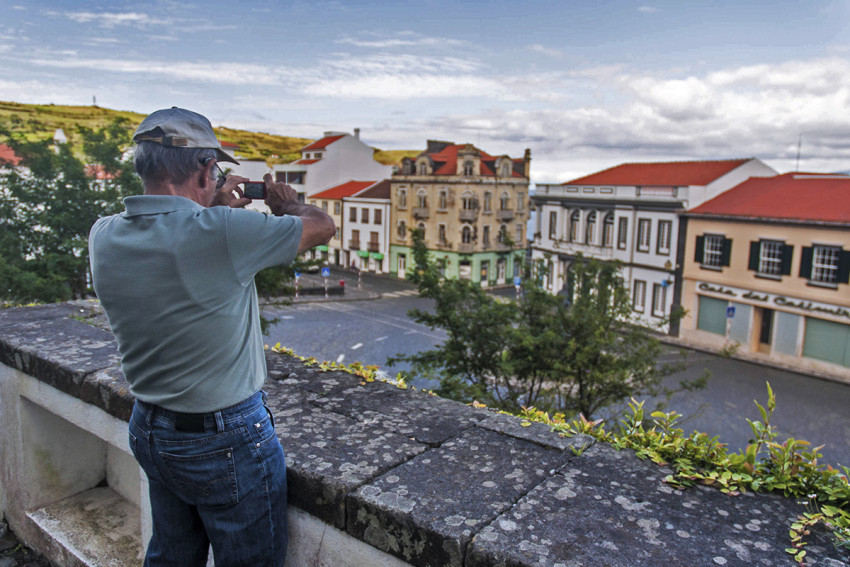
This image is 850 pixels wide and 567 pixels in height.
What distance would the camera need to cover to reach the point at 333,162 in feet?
195

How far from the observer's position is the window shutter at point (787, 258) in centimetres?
2798

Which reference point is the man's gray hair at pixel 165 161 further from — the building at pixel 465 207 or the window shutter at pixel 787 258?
the building at pixel 465 207

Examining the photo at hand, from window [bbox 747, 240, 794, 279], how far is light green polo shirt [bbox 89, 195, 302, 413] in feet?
99.8

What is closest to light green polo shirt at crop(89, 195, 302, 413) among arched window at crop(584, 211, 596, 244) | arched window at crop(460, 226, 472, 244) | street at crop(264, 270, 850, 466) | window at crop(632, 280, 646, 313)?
street at crop(264, 270, 850, 466)

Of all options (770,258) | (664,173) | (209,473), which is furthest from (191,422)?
(664,173)

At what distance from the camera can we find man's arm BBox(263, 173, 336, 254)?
2.24 m

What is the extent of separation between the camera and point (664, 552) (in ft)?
6.33

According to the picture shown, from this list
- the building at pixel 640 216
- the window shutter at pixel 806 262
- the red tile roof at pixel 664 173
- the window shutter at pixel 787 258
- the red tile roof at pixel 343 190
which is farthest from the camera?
the red tile roof at pixel 343 190

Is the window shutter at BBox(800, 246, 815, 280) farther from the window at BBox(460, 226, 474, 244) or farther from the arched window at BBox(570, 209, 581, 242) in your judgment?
the window at BBox(460, 226, 474, 244)

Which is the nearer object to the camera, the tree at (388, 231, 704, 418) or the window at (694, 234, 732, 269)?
the tree at (388, 231, 704, 418)

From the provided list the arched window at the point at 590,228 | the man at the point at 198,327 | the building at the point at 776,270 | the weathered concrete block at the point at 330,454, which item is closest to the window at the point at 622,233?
the arched window at the point at 590,228

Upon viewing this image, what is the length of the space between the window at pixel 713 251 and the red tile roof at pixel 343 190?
32.5 meters

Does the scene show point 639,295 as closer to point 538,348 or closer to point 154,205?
point 538,348

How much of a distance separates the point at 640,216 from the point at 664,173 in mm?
3996
